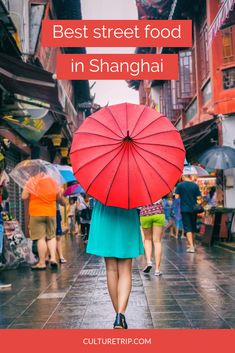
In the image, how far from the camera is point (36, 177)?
33.7 feet

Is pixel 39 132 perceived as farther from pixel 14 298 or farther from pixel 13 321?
pixel 13 321

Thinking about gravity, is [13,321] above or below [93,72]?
below

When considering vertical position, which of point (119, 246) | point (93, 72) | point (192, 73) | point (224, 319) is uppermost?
point (192, 73)

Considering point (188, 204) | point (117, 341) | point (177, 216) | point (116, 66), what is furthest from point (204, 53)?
point (117, 341)

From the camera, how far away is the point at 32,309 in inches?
254

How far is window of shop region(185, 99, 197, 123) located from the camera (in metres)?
21.1

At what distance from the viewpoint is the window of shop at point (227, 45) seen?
15913 mm

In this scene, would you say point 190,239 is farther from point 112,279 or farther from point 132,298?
point 112,279

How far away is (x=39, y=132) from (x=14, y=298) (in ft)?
28.3

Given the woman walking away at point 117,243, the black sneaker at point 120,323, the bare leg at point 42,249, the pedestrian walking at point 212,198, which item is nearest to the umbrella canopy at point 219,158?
the pedestrian walking at point 212,198

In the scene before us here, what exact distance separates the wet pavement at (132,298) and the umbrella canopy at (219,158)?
3.80m

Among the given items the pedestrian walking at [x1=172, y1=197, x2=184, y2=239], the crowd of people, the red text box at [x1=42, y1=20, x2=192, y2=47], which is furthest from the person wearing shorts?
the pedestrian walking at [x1=172, y1=197, x2=184, y2=239]

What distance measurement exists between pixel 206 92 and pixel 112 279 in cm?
1400

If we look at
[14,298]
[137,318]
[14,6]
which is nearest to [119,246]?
[137,318]
